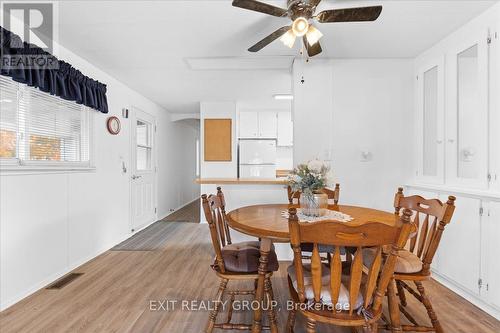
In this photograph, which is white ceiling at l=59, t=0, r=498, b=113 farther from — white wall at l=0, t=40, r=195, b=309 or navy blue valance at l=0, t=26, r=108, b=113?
white wall at l=0, t=40, r=195, b=309

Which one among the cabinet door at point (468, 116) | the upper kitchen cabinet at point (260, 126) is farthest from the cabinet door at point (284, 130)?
the cabinet door at point (468, 116)

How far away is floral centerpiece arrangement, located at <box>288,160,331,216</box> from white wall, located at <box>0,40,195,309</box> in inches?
93.1

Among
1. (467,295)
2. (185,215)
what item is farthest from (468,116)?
(185,215)

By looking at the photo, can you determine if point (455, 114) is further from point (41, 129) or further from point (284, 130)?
point (41, 129)

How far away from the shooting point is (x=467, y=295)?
→ 2400 millimetres

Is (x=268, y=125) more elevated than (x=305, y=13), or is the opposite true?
(x=305, y=13)

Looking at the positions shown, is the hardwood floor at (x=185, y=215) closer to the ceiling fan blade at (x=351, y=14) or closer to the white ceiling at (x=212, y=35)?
the white ceiling at (x=212, y=35)

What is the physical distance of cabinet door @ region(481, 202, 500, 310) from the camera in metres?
2.11

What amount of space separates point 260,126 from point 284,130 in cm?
55

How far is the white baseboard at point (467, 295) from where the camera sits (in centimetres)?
215

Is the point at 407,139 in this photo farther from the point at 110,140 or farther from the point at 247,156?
the point at 110,140

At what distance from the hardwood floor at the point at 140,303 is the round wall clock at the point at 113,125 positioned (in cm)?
171

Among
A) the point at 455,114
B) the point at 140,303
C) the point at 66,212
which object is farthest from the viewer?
the point at 66,212

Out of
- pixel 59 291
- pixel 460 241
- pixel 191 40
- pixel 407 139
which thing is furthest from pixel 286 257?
pixel 191 40
